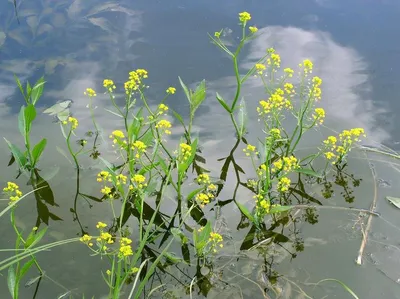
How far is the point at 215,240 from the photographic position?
2.44 m

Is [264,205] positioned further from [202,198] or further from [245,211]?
[202,198]

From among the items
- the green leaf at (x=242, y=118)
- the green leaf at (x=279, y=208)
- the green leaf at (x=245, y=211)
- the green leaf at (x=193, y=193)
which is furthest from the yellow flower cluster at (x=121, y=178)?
the green leaf at (x=242, y=118)

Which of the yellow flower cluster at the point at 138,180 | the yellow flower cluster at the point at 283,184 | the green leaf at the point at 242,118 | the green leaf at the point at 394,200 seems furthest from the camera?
the green leaf at the point at 242,118

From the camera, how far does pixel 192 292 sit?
2324 mm

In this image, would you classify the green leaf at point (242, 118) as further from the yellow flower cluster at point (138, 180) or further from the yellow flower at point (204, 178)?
the yellow flower cluster at point (138, 180)

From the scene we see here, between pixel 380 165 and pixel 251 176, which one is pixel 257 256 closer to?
pixel 251 176

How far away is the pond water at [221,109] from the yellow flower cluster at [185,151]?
336 mm

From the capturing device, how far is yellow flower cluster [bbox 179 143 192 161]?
247 cm

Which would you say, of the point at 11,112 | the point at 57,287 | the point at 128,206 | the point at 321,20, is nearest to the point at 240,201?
the point at 128,206

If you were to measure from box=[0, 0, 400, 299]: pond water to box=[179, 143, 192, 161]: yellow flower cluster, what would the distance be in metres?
0.34

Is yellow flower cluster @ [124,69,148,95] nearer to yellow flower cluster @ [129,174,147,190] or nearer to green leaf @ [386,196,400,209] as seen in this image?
yellow flower cluster @ [129,174,147,190]

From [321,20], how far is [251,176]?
6.33 feet

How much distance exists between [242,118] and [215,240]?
1051 millimetres

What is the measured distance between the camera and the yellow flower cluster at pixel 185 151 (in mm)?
2471
